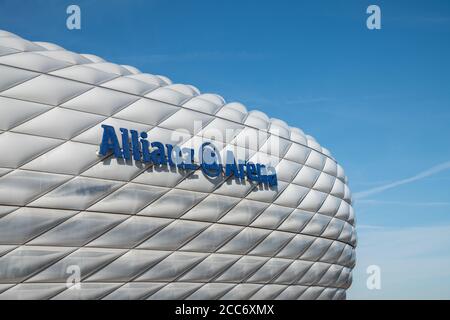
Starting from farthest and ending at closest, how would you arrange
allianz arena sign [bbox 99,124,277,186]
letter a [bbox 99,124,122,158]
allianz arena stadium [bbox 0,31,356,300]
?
allianz arena sign [bbox 99,124,277,186], letter a [bbox 99,124,122,158], allianz arena stadium [bbox 0,31,356,300]

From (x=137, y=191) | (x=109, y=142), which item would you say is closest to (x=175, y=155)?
(x=137, y=191)

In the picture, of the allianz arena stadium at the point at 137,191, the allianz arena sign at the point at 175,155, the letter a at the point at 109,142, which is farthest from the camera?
the allianz arena sign at the point at 175,155

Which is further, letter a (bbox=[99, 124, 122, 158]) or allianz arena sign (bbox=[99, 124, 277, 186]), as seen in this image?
allianz arena sign (bbox=[99, 124, 277, 186])

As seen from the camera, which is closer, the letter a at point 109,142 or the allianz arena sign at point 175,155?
the letter a at point 109,142

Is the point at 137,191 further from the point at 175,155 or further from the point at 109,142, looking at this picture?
the point at 175,155

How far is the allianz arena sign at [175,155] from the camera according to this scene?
15.6 meters

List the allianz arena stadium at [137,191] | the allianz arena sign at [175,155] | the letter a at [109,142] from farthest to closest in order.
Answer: the allianz arena sign at [175,155] < the letter a at [109,142] < the allianz arena stadium at [137,191]

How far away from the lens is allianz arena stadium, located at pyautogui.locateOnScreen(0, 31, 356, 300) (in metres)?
13.9

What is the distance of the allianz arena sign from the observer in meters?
15.6

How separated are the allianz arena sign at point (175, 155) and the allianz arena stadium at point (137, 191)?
0.05m

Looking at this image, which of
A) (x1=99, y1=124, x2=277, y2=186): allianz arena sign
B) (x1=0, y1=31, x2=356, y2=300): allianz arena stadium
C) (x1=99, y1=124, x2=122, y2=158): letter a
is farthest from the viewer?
(x1=99, y1=124, x2=277, y2=186): allianz arena sign

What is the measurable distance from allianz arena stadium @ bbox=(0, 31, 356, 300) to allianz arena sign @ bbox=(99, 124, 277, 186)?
0.05 meters

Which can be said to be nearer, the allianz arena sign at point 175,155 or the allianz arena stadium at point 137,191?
the allianz arena stadium at point 137,191
